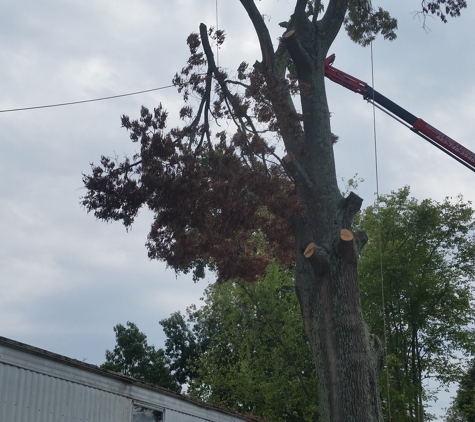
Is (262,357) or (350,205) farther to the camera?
(262,357)

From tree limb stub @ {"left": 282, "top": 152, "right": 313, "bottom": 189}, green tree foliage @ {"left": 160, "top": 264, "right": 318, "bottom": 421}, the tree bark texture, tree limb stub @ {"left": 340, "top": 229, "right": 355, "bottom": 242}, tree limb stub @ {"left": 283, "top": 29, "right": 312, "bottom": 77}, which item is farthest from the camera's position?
green tree foliage @ {"left": 160, "top": 264, "right": 318, "bottom": 421}

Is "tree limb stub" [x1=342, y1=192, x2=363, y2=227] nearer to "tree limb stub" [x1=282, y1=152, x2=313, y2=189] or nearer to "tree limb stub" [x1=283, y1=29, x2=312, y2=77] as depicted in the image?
"tree limb stub" [x1=282, y1=152, x2=313, y2=189]

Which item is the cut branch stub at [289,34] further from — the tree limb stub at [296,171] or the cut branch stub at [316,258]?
the cut branch stub at [316,258]

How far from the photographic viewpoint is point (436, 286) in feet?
90.7

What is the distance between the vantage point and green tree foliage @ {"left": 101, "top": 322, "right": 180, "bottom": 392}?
4066cm

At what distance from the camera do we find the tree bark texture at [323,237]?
355 inches

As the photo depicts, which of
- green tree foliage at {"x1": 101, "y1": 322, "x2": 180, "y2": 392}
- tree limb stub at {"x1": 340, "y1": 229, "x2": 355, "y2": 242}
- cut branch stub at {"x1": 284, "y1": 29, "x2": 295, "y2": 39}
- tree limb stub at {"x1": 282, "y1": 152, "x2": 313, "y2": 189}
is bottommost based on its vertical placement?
Result: tree limb stub at {"x1": 340, "y1": 229, "x2": 355, "y2": 242}

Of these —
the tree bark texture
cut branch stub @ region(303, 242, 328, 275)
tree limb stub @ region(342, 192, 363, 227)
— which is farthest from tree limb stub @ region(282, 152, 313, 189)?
cut branch stub @ region(303, 242, 328, 275)

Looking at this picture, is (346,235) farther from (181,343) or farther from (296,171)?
(181,343)

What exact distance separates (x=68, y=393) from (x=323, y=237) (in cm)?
433

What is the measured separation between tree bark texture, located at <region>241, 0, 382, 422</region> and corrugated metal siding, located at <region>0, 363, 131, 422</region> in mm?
3230

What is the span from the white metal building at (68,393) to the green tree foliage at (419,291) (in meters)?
16.8

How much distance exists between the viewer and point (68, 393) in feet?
31.0

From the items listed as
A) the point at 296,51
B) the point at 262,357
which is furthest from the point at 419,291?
the point at 296,51
